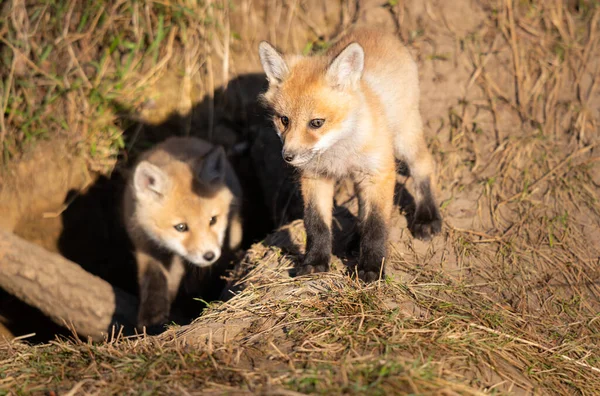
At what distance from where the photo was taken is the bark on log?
448 centimetres

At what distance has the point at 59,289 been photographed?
14.6 feet

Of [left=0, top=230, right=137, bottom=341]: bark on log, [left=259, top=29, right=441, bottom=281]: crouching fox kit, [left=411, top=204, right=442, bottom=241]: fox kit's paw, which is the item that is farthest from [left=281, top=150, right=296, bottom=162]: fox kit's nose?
[left=0, top=230, right=137, bottom=341]: bark on log

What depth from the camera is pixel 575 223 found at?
3.95 meters

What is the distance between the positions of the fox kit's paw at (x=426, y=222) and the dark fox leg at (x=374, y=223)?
20.7 inches

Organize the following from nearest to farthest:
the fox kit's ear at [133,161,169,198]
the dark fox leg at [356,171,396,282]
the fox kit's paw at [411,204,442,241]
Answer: the dark fox leg at [356,171,396,282] < the fox kit's paw at [411,204,442,241] < the fox kit's ear at [133,161,169,198]

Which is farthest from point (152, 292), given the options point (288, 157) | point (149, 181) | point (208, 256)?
point (288, 157)

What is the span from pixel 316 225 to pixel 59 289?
2.29 meters

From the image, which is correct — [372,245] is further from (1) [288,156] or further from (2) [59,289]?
(2) [59,289]

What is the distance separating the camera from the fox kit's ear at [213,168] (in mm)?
4324

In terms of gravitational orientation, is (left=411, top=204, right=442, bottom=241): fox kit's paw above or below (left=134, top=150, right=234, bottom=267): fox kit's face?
below

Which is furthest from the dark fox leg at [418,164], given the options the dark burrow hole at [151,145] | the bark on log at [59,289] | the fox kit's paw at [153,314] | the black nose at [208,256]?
the bark on log at [59,289]

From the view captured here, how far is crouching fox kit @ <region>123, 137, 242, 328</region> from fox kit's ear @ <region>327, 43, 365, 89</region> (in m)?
1.28

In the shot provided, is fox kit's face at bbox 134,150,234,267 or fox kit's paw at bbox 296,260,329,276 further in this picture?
fox kit's face at bbox 134,150,234,267

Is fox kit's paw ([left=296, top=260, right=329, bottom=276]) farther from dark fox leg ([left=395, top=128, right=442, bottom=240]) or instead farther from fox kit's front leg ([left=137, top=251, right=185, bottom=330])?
fox kit's front leg ([left=137, top=251, right=185, bottom=330])
